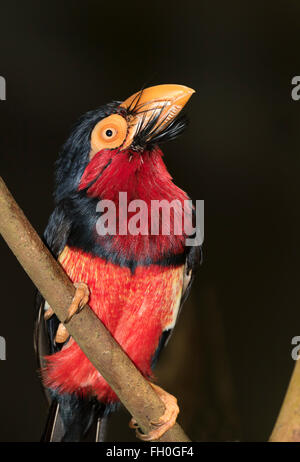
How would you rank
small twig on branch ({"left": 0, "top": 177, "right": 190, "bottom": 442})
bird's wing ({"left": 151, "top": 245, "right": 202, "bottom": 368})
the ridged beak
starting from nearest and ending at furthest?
small twig on branch ({"left": 0, "top": 177, "right": 190, "bottom": 442}), the ridged beak, bird's wing ({"left": 151, "top": 245, "right": 202, "bottom": 368})

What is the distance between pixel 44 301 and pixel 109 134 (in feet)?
1.08

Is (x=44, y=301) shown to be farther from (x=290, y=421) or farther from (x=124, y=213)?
(x=290, y=421)

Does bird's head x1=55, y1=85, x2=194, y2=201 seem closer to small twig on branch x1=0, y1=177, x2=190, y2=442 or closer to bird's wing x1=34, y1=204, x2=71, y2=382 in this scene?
bird's wing x1=34, y1=204, x2=71, y2=382

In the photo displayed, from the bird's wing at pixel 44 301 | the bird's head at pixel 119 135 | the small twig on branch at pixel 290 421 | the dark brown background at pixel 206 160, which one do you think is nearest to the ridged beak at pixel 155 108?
the bird's head at pixel 119 135

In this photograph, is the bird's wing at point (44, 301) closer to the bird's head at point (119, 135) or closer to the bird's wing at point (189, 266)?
the bird's head at point (119, 135)

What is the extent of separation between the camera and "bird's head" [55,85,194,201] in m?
0.93

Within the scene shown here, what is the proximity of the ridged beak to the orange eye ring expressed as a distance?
1 centimetres

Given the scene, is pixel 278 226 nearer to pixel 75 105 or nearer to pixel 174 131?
pixel 75 105

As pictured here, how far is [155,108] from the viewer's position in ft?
3.03

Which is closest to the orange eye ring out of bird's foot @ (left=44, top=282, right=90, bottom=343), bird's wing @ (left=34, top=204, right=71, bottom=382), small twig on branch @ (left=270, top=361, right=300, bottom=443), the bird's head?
the bird's head

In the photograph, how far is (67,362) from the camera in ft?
3.47

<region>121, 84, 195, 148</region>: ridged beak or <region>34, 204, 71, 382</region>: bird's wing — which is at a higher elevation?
<region>121, 84, 195, 148</region>: ridged beak

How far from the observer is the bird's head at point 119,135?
0.93 m

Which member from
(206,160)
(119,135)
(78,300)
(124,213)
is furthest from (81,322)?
(206,160)
